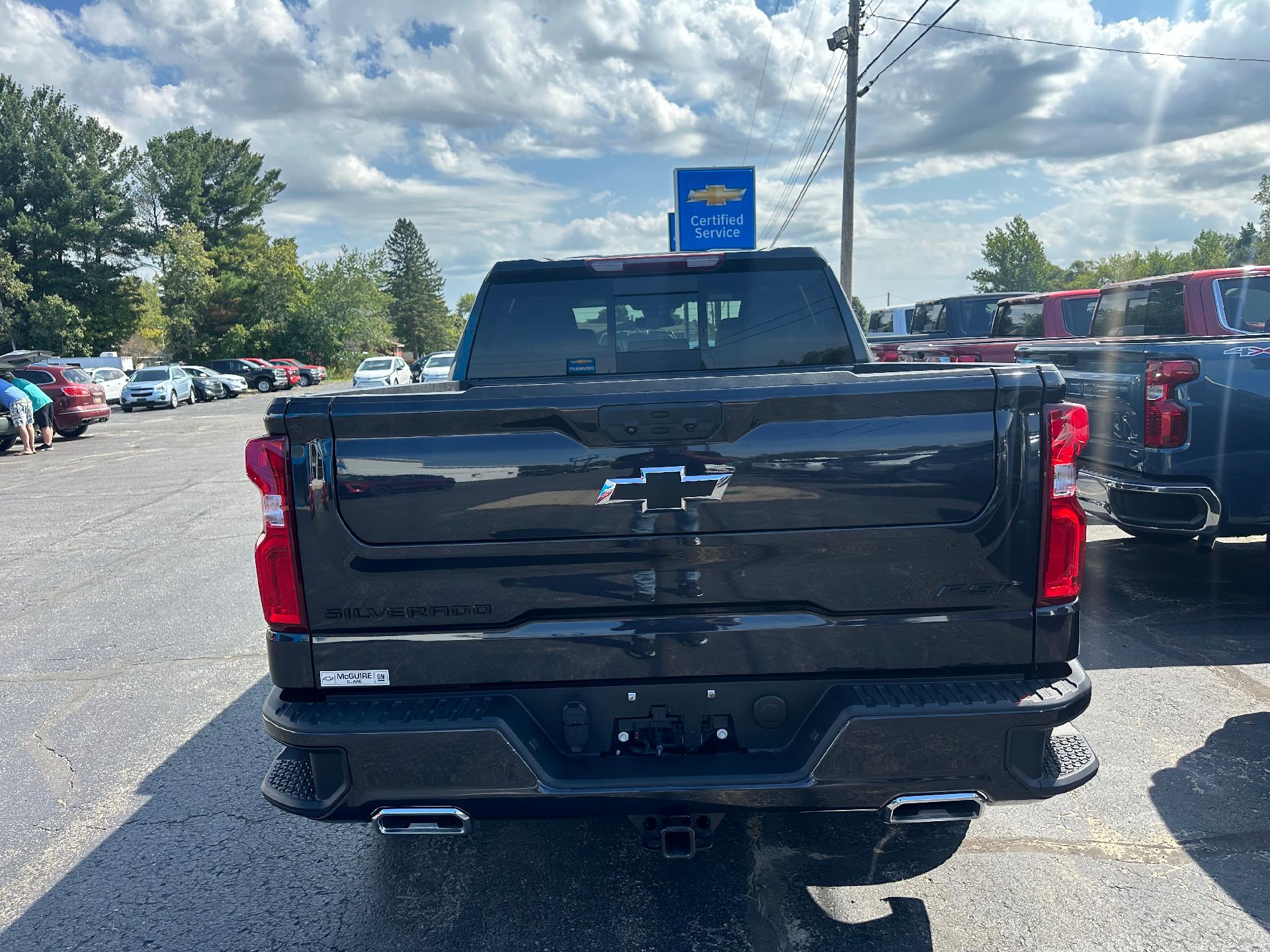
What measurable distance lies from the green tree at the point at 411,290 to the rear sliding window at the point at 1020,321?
10732cm

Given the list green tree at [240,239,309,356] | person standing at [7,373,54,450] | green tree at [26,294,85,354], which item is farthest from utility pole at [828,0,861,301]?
green tree at [240,239,309,356]

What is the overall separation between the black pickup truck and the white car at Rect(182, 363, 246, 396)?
135ft

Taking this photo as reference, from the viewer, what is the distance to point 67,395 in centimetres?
2186

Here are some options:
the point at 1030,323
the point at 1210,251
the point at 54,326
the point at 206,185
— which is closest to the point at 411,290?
the point at 206,185

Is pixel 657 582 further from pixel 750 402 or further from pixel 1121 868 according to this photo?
pixel 1121 868

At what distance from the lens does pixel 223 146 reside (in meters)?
72.2

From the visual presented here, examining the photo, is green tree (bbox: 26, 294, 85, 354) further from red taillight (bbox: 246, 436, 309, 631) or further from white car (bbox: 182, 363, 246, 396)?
red taillight (bbox: 246, 436, 309, 631)

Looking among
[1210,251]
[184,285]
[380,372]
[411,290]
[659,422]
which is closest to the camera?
[659,422]

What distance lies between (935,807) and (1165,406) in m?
4.03

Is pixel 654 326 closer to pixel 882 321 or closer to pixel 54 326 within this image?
pixel 882 321

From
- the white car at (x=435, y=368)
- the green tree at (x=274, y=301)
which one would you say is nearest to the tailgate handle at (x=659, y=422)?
the white car at (x=435, y=368)

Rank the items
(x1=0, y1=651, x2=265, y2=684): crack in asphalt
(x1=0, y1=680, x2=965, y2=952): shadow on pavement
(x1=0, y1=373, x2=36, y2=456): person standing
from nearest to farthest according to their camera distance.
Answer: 1. (x1=0, y1=680, x2=965, y2=952): shadow on pavement
2. (x1=0, y1=651, x2=265, y2=684): crack in asphalt
3. (x1=0, y1=373, x2=36, y2=456): person standing

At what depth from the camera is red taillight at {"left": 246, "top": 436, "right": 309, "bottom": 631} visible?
2.48 meters

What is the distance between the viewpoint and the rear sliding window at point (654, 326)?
4090 mm
